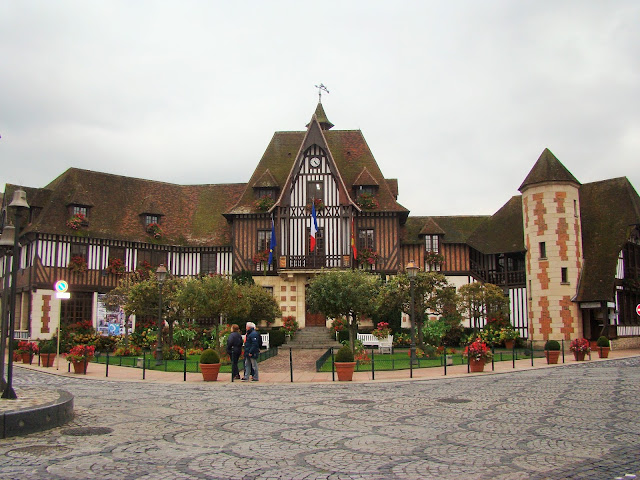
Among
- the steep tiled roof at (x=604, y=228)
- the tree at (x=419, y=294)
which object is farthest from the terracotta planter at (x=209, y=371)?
the steep tiled roof at (x=604, y=228)

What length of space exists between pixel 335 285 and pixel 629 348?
18.5 metres

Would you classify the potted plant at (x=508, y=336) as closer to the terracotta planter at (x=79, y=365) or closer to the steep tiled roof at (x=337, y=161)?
the steep tiled roof at (x=337, y=161)

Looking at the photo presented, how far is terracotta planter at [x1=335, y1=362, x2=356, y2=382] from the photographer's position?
57.6ft

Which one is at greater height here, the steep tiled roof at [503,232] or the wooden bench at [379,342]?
the steep tiled roof at [503,232]

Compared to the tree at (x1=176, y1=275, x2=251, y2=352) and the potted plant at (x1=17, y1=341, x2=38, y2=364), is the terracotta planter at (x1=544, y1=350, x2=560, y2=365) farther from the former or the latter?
the potted plant at (x1=17, y1=341, x2=38, y2=364)

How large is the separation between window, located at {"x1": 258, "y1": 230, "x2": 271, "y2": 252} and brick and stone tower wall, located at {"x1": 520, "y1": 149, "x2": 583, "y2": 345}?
46.9ft

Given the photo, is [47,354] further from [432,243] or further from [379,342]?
[432,243]

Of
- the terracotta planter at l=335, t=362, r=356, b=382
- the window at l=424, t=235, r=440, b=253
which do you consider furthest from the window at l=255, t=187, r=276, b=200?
the terracotta planter at l=335, t=362, r=356, b=382

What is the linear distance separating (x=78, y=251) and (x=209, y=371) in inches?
725

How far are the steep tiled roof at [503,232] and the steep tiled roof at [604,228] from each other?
3.42 m

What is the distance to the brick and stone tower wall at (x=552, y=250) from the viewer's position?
30766 millimetres

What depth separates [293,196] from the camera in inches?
1369

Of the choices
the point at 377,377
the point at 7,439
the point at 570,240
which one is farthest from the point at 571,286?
the point at 7,439

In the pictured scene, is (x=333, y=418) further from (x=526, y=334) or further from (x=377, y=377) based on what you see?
(x=526, y=334)
